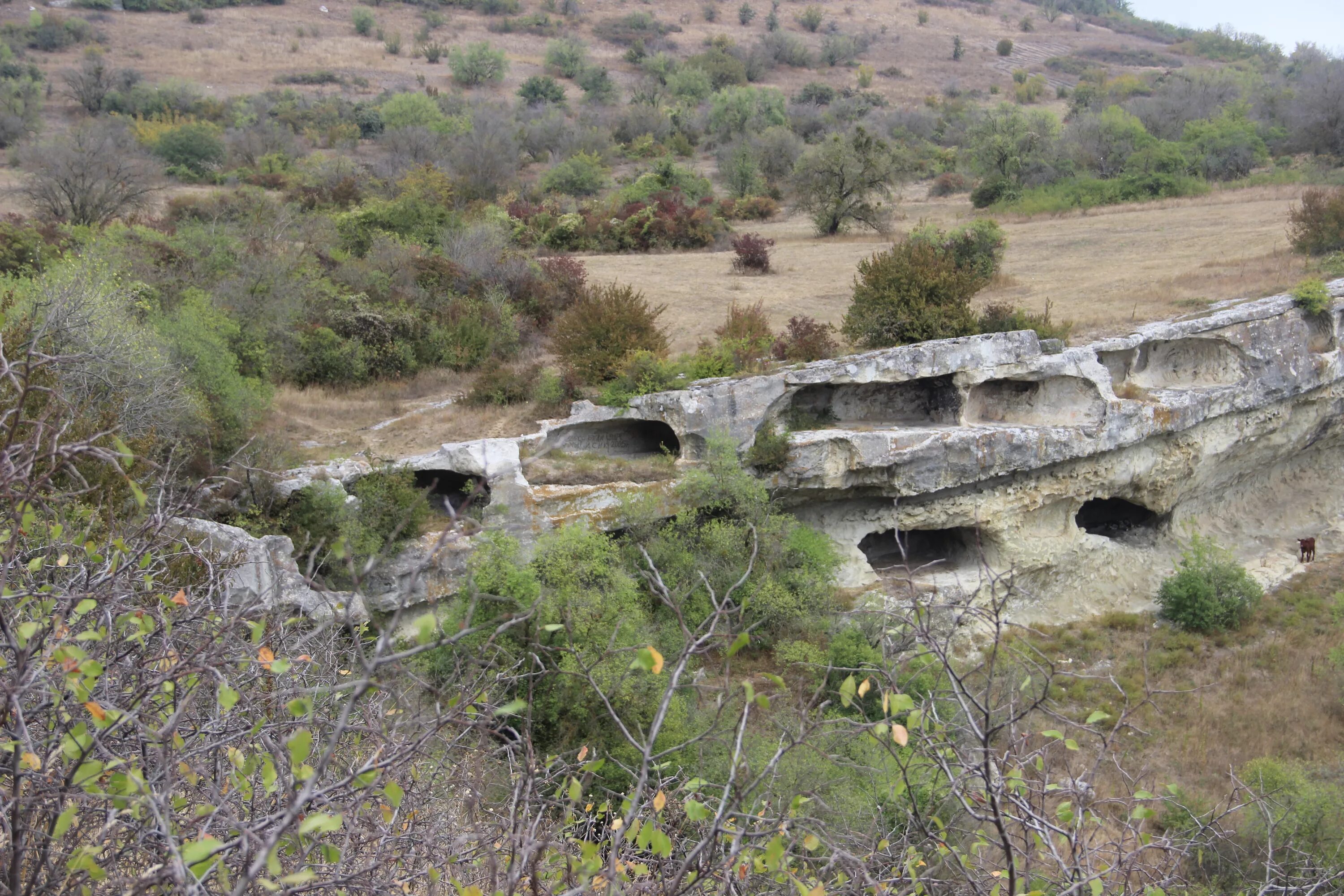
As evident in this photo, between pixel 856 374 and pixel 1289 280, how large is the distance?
973cm

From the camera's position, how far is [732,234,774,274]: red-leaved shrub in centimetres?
2312

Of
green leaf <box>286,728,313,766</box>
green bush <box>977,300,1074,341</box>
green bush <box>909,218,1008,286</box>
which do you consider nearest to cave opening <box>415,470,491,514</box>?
green bush <box>977,300,1074,341</box>

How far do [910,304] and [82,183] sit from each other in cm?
2091

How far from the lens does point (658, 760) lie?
8.68 m

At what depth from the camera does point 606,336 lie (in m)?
15.0

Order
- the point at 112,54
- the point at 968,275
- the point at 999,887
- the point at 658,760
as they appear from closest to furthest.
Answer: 1. the point at 999,887
2. the point at 658,760
3. the point at 968,275
4. the point at 112,54

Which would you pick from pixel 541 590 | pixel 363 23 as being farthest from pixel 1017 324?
pixel 363 23

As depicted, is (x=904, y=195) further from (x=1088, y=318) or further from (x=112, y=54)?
(x=112, y=54)

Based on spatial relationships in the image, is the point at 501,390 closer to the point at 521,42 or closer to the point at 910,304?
the point at 910,304

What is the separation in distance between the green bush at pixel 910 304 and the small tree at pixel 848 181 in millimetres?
12813

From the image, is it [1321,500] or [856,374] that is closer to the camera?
[856,374]

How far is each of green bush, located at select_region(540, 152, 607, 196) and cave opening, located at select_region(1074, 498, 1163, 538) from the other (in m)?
22.5

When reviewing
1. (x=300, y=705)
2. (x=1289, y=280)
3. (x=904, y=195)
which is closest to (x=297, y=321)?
(x=300, y=705)

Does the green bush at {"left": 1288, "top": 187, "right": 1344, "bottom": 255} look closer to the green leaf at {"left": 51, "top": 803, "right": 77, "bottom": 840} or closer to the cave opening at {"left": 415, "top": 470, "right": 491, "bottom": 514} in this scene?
the cave opening at {"left": 415, "top": 470, "right": 491, "bottom": 514}
